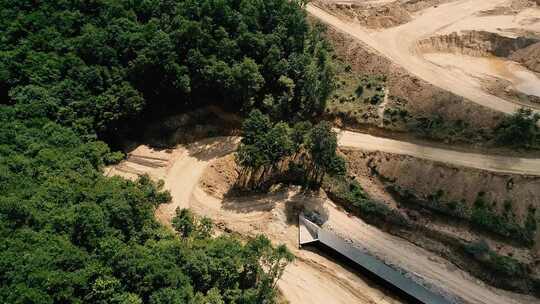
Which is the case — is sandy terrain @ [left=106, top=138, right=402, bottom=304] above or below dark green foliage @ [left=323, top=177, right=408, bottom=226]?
below

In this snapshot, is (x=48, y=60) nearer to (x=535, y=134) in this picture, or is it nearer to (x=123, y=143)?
(x=123, y=143)

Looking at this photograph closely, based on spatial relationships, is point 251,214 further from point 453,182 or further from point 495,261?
point 495,261

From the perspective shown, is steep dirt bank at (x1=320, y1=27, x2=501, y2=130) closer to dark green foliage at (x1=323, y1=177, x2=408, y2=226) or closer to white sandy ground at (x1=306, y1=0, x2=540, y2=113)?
white sandy ground at (x1=306, y1=0, x2=540, y2=113)

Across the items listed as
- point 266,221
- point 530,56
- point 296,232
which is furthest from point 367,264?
point 530,56

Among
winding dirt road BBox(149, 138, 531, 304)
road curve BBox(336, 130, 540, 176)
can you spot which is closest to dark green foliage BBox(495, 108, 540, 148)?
road curve BBox(336, 130, 540, 176)

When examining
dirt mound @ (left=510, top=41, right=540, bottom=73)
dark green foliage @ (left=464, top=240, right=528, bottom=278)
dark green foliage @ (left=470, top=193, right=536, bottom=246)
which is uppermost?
dirt mound @ (left=510, top=41, right=540, bottom=73)

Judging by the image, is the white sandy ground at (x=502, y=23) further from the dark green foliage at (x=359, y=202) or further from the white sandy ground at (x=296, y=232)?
the dark green foliage at (x=359, y=202)
